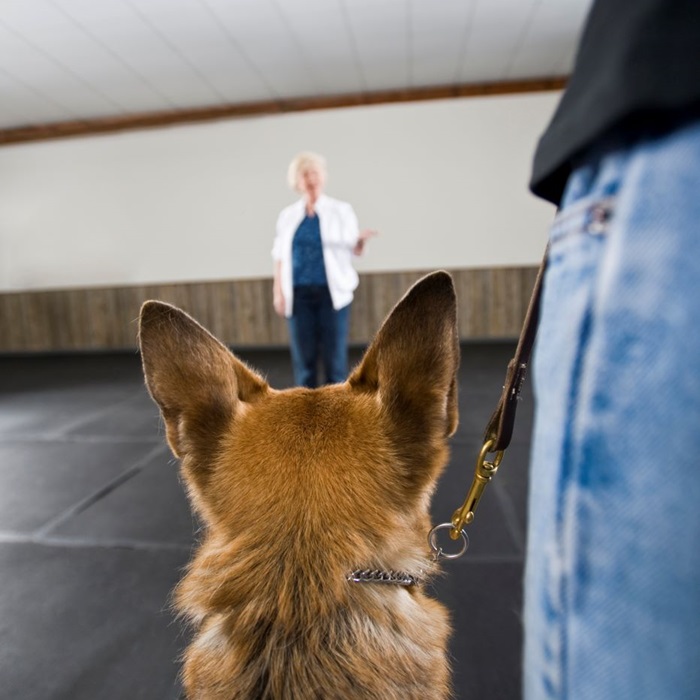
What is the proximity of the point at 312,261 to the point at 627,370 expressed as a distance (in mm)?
3441

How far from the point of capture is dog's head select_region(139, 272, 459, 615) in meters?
0.72

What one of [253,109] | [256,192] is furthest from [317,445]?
[253,109]

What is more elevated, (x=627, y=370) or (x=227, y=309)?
(x=627, y=370)

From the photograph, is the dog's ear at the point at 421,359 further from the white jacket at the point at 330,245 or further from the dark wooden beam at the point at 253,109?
the dark wooden beam at the point at 253,109

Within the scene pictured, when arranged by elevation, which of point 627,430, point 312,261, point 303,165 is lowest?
point 627,430

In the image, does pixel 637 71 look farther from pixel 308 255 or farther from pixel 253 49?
pixel 253 49

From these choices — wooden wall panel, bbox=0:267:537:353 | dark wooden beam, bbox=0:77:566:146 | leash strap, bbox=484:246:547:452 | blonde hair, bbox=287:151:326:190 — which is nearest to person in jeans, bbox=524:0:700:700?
leash strap, bbox=484:246:547:452

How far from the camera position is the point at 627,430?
32 centimetres

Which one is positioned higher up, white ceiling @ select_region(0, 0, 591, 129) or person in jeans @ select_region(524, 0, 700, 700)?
white ceiling @ select_region(0, 0, 591, 129)

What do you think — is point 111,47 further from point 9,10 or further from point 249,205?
point 249,205

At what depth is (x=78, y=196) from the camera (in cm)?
771

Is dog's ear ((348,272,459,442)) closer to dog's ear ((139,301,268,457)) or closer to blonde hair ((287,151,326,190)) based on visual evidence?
dog's ear ((139,301,268,457))

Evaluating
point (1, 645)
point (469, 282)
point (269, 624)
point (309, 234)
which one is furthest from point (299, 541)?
point (469, 282)

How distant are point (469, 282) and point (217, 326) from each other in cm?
406
